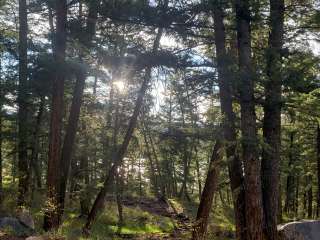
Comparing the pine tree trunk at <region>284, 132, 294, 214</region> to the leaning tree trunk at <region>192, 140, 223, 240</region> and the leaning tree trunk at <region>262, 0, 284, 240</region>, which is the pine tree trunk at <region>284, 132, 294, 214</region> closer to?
the leaning tree trunk at <region>192, 140, 223, 240</region>

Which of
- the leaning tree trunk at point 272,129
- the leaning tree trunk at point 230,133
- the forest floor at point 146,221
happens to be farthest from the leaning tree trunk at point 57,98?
the leaning tree trunk at point 272,129

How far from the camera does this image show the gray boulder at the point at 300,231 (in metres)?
9.80

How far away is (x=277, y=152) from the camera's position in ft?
31.5

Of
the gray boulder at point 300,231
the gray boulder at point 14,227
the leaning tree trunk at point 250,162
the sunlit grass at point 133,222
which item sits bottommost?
the sunlit grass at point 133,222

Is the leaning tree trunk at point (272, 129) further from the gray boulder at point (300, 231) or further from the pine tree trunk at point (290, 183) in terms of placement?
the pine tree trunk at point (290, 183)

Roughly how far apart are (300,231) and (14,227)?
6884 millimetres

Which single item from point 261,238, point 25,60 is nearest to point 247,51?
point 261,238

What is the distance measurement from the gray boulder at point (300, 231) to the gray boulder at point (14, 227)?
19.2 feet

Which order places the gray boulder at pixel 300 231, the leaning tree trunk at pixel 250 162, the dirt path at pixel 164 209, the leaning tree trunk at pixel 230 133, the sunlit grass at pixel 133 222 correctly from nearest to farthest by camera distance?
the leaning tree trunk at pixel 250 162, the leaning tree trunk at pixel 230 133, the gray boulder at pixel 300 231, the sunlit grass at pixel 133 222, the dirt path at pixel 164 209

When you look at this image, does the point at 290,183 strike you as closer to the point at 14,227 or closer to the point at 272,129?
the point at 272,129

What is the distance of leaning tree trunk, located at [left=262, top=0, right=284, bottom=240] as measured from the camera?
343 inches

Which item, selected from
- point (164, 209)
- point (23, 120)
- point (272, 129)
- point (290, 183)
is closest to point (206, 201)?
point (272, 129)

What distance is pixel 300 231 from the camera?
10.3m

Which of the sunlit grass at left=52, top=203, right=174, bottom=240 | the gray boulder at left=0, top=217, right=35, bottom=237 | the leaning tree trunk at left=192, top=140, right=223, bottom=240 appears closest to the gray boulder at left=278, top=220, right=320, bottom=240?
the leaning tree trunk at left=192, top=140, right=223, bottom=240
